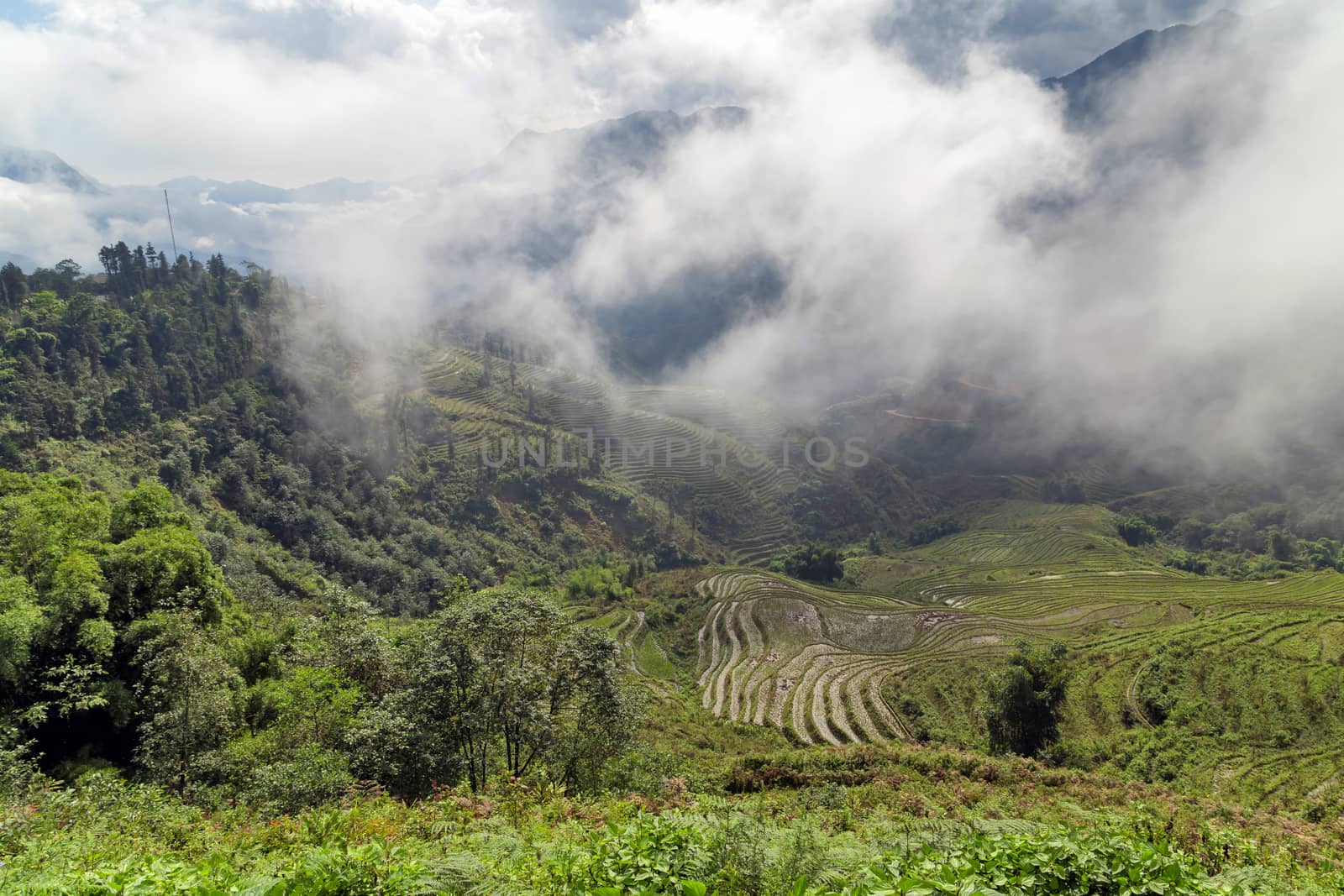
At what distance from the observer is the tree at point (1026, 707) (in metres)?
34.8

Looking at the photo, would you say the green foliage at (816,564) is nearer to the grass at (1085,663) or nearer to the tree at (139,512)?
the grass at (1085,663)

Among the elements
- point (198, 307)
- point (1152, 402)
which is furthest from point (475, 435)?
point (1152, 402)

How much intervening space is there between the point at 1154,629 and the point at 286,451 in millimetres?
106242

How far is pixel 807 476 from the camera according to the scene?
15375 centimetres

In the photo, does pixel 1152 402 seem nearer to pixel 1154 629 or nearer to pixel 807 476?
pixel 807 476

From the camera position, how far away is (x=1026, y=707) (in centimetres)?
3550

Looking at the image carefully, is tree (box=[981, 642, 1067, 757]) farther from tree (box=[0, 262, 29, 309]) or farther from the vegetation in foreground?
tree (box=[0, 262, 29, 309])

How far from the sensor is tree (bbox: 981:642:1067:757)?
34844 mm

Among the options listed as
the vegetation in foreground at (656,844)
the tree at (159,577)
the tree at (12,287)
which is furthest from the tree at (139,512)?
the tree at (12,287)

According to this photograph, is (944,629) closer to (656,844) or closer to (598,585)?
(598,585)

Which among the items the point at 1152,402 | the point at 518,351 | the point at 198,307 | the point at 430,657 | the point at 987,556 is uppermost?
the point at 518,351

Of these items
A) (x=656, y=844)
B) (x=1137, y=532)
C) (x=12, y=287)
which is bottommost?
(x=1137, y=532)

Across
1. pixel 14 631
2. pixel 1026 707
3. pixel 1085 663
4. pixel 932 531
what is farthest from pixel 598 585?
pixel 932 531

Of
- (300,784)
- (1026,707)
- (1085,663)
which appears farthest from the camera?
(1085,663)
